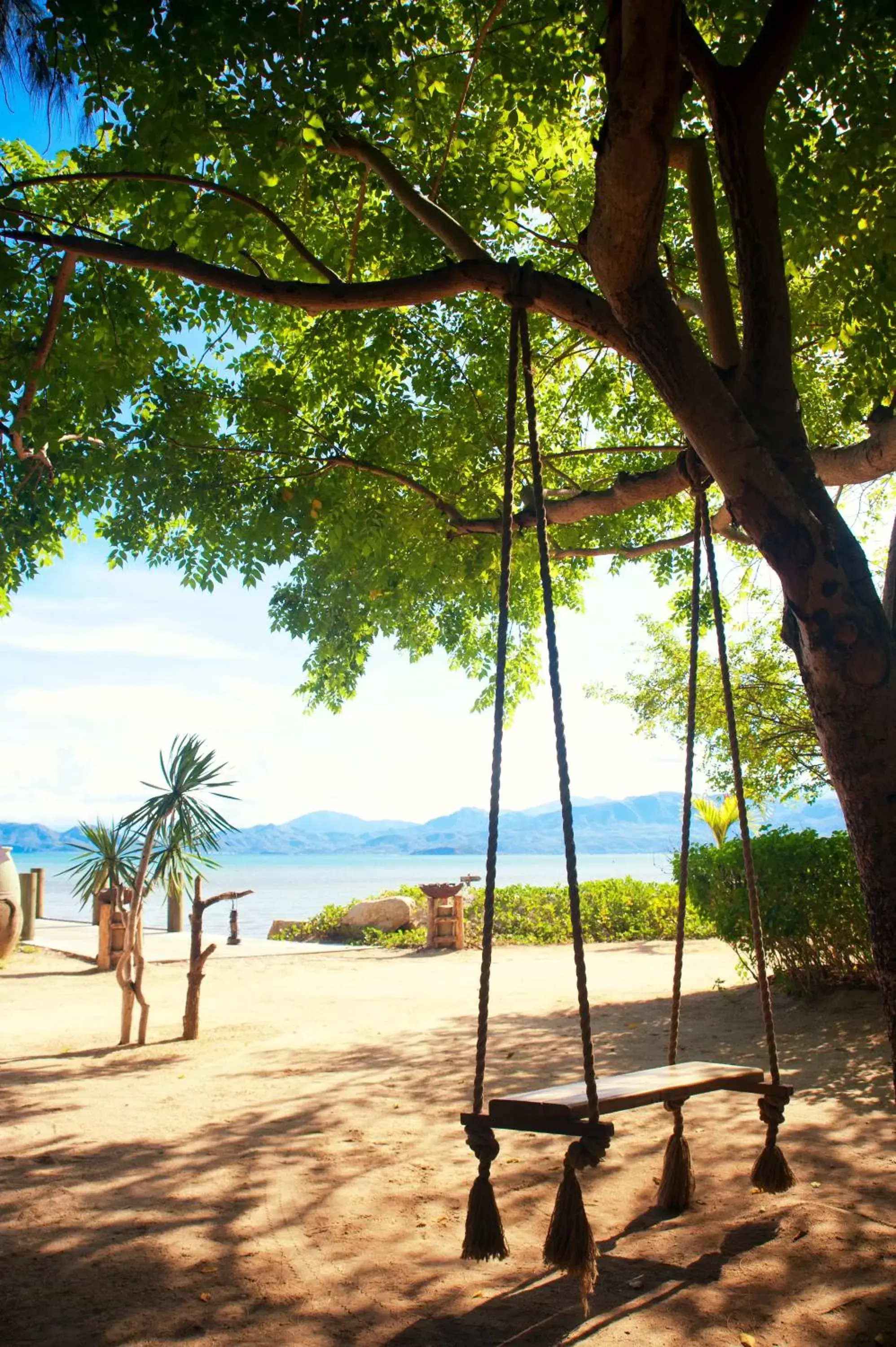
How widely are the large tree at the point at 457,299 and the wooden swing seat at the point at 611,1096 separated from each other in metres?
0.73

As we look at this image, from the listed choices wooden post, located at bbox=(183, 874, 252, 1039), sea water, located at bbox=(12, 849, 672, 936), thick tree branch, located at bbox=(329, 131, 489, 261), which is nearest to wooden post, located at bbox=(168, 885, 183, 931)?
sea water, located at bbox=(12, 849, 672, 936)

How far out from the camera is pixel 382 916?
1683 centimetres

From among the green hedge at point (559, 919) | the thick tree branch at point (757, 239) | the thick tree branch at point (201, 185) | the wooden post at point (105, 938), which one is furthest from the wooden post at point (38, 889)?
the thick tree branch at point (757, 239)

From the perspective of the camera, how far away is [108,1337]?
9.65 feet

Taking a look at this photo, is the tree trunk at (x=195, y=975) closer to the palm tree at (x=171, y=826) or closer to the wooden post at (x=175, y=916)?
the palm tree at (x=171, y=826)

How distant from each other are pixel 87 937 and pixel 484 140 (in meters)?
14.1

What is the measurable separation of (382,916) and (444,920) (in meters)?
2.29

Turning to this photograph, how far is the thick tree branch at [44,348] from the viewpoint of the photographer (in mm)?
5715

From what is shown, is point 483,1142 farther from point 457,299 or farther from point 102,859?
A: point 102,859

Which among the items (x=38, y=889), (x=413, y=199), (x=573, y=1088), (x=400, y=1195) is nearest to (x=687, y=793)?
(x=573, y=1088)

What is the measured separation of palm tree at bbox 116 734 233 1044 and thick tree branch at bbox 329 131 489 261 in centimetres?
448

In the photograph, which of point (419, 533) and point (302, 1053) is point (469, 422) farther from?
point (302, 1053)

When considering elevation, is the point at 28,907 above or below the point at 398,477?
below

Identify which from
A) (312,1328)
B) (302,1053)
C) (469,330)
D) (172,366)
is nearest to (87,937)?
(302,1053)
